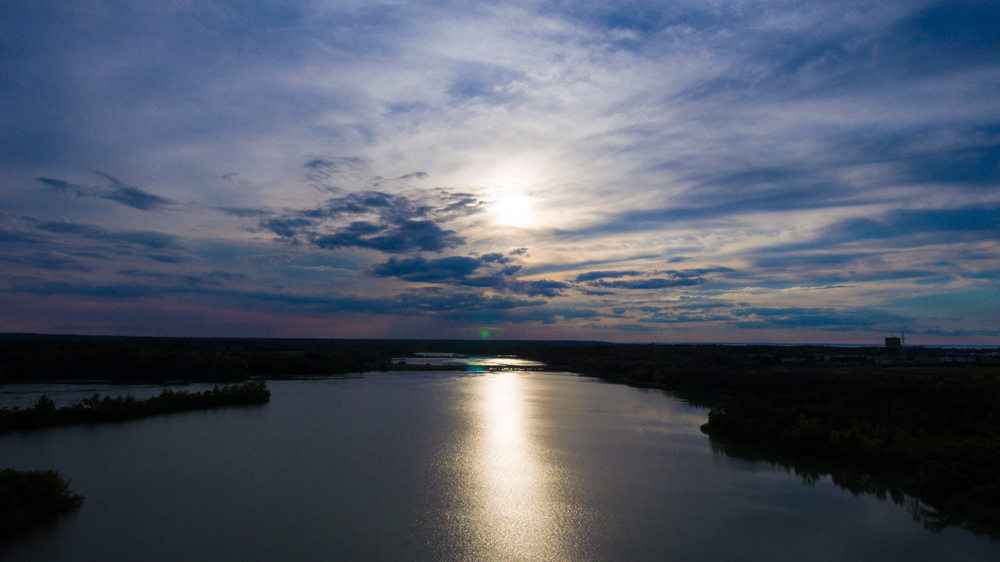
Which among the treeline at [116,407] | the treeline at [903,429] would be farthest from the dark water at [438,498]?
the treeline at [903,429]

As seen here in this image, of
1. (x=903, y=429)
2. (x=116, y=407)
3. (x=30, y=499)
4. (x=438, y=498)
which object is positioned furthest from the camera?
(x=116, y=407)

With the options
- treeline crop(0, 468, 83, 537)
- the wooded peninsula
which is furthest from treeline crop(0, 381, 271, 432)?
treeline crop(0, 468, 83, 537)

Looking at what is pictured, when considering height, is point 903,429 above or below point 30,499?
above

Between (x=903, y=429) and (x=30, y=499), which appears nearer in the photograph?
(x=30, y=499)

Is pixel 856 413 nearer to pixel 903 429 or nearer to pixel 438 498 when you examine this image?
pixel 903 429

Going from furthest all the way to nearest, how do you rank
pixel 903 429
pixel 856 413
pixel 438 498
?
pixel 856 413 → pixel 903 429 → pixel 438 498

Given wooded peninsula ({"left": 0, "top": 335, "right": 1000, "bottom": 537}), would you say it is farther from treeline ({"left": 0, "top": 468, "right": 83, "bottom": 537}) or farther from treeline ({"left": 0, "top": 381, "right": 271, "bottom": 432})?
treeline ({"left": 0, "top": 468, "right": 83, "bottom": 537})

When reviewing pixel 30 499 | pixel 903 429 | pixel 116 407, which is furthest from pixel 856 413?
pixel 116 407

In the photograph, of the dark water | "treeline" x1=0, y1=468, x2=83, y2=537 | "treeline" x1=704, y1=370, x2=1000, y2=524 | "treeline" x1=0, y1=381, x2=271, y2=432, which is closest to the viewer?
the dark water
